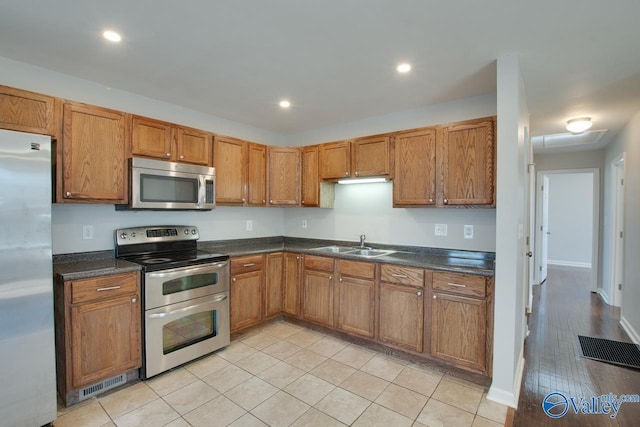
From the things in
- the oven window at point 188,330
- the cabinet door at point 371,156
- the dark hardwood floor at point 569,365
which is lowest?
the dark hardwood floor at point 569,365

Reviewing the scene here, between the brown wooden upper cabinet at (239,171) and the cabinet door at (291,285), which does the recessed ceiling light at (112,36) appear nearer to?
the brown wooden upper cabinet at (239,171)

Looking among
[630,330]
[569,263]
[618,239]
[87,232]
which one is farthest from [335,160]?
[569,263]

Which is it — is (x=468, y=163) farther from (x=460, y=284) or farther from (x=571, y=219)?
(x=571, y=219)

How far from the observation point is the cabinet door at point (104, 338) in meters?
2.13

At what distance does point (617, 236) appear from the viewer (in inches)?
172

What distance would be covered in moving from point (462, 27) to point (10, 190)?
2.83 metres

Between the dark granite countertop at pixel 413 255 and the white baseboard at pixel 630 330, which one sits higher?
the dark granite countertop at pixel 413 255

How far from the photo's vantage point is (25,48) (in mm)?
2174

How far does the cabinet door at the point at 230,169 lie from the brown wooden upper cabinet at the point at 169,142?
13 cm

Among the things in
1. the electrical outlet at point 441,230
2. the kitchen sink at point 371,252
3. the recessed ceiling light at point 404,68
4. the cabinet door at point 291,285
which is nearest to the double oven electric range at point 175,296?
the cabinet door at point 291,285

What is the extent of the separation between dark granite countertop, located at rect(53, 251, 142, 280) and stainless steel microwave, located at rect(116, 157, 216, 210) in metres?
0.47

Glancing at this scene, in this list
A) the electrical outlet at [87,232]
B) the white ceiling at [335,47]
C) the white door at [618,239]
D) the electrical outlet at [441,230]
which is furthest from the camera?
the white door at [618,239]

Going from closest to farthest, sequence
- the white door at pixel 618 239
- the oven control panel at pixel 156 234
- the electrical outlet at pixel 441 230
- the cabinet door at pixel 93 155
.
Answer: the cabinet door at pixel 93 155, the oven control panel at pixel 156 234, the electrical outlet at pixel 441 230, the white door at pixel 618 239

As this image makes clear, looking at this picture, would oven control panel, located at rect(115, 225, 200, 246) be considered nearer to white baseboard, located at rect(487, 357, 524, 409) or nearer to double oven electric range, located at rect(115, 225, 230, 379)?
double oven electric range, located at rect(115, 225, 230, 379)
